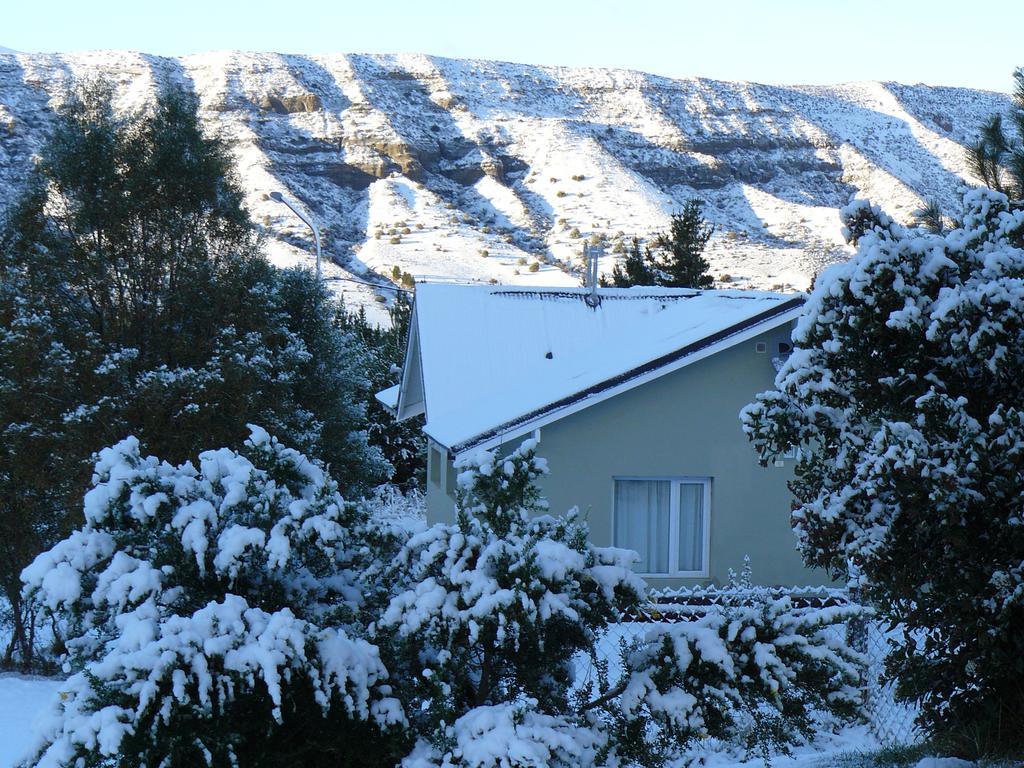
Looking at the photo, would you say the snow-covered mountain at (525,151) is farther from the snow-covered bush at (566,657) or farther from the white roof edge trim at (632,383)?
the snow-covered bush at (566,657)

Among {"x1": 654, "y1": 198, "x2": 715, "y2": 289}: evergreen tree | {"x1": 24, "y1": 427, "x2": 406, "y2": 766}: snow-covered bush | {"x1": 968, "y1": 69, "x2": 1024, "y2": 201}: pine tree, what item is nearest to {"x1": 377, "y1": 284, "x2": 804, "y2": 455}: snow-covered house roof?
{"x1": 968, "y1": 69, "x2": 1024, "y2": 201}: pine tree

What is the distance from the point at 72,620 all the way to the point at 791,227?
89791 millimetres

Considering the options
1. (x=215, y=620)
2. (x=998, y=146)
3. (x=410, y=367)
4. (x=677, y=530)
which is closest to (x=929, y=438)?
(x=215, y=620)

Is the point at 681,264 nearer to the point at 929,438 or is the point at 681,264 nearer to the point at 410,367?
the point at 410,367

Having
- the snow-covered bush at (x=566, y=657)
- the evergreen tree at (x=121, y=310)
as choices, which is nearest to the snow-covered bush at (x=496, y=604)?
the snow-covered bush at (x=566, y=657)

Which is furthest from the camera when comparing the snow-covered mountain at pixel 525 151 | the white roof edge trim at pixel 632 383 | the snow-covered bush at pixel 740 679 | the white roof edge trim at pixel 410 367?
the snow-covered mountain at pixel 525 151

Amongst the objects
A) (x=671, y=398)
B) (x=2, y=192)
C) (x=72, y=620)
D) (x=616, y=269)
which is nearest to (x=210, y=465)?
(x=72, y=620)

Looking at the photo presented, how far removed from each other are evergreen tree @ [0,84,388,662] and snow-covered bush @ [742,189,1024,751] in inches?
369

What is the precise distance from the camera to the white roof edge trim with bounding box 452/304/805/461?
43.1 ft

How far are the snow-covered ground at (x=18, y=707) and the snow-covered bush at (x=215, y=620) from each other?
12.4 feet

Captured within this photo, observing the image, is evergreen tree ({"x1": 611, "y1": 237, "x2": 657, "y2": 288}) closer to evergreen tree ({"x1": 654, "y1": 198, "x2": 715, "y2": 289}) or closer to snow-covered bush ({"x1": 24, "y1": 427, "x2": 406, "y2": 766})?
evergreen tree ({"x1": 654, "y1": 198, "x2": 715, "y2": 289})

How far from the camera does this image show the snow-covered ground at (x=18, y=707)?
8820 mm

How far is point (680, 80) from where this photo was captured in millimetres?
122875

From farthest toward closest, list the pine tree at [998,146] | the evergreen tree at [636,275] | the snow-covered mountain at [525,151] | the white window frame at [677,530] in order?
the snow-covered mountain at [525,151], the evergreen tree at [636,275], the white window frame at [677,530], the pine tree at [998,146]
